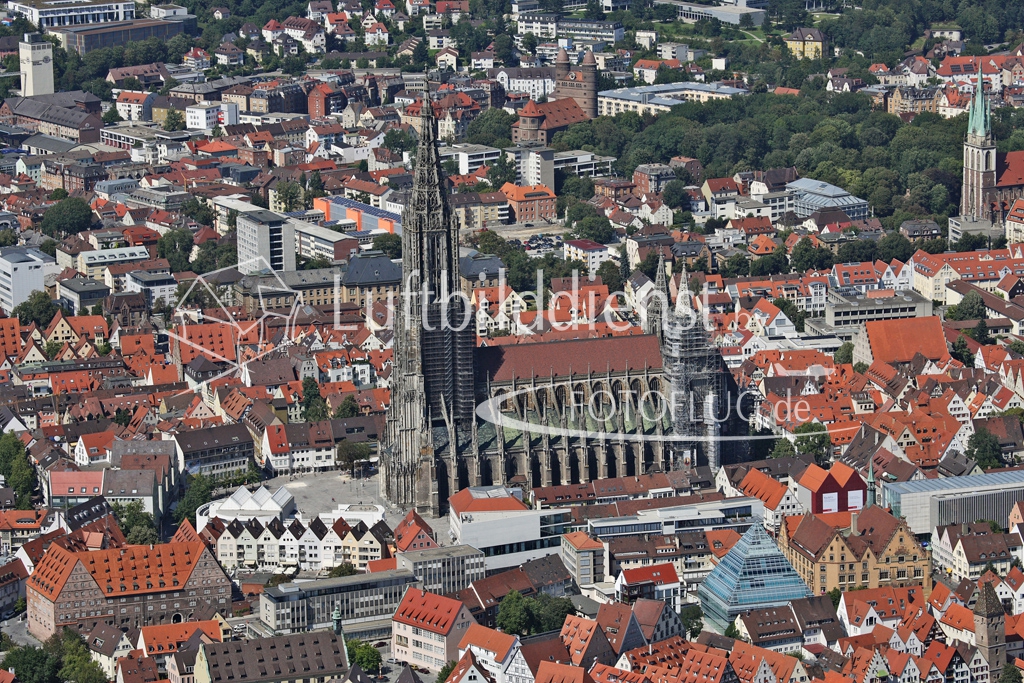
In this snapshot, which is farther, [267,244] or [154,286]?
[267,244]

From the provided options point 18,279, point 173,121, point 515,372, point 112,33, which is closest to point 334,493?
point 515,372

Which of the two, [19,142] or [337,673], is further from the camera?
[19,142]

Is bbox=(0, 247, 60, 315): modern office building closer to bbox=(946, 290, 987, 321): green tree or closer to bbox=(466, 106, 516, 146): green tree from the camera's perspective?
bbox=(466, 106, 516, 146): green tree

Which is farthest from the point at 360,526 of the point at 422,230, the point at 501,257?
the point at 501,257

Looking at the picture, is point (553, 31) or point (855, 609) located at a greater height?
point (553, 31)

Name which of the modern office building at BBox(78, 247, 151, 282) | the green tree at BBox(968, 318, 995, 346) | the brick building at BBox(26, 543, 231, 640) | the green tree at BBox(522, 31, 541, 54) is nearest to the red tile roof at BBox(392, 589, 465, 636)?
the brick building at BBox(26, 543, 231, 640)

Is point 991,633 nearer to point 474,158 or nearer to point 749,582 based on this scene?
point 749,582

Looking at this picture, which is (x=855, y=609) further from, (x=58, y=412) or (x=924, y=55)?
(x=924, y=55)
